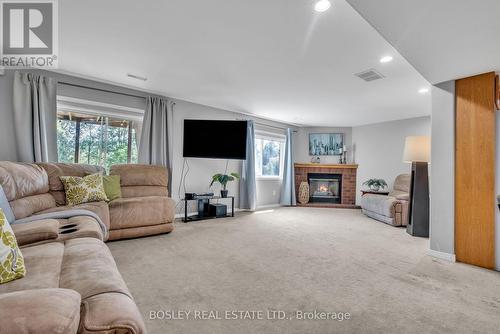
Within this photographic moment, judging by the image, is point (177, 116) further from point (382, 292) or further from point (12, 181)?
point (382, 292)

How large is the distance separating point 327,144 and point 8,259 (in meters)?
6.76

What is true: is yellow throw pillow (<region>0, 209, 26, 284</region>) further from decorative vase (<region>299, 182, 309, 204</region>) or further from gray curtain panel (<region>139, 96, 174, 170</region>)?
decorative vase (<region>299, 182, 309, 204</region>)

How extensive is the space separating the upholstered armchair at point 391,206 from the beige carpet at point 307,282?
3.05ft

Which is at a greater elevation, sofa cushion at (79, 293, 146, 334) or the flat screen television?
the flat screen television

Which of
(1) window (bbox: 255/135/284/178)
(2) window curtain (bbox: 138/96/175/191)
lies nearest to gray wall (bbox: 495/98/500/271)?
(2) window curtain (bbox: 138/96/175/191)

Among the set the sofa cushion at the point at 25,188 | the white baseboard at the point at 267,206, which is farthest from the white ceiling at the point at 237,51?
the white baseboard at the point at 267,206

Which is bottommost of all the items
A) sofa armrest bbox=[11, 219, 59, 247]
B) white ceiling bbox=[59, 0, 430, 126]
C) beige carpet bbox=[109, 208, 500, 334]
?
beige carpet bbox=[109, 208, 500, 334]

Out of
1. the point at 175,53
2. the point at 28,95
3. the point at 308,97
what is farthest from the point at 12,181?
the point at 308,97

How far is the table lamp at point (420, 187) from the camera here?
3797 millimetres

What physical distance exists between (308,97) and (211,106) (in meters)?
1.96

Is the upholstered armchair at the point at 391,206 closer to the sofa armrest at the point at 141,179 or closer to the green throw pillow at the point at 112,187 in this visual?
the sofa armrest at the point at 141,179

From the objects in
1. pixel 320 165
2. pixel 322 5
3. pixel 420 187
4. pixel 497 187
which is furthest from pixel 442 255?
pixel 320 165

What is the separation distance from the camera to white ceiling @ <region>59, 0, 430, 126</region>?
2031mm

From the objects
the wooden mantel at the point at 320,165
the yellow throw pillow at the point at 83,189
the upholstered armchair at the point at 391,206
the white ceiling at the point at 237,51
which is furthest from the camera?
the wooden mantel at the point at 320,165
